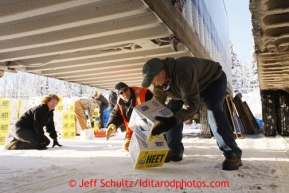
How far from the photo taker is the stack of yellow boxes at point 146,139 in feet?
6.69

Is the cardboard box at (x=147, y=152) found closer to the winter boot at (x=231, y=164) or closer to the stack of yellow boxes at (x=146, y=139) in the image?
the stack of yellow boxes at (x=146, y=139)

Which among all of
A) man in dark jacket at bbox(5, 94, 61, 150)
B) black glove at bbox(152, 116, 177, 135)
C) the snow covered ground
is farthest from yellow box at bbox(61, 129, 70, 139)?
black glove at bbox(152, 116, 177, 135)

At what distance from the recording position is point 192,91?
1.97 meters

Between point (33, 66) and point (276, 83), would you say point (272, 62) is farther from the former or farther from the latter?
point (33, 66)

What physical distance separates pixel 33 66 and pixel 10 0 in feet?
6.84

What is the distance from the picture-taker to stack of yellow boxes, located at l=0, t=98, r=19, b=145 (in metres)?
5.26

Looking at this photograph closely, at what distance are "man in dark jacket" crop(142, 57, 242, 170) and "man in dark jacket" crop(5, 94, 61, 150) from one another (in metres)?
2.64

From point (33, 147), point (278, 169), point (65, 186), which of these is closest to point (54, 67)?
point (33, 147)

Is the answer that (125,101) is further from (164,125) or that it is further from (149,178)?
(149,178)

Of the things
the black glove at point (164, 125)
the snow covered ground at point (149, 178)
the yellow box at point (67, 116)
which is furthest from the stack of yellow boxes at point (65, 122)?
the black glove at point (164, 125)

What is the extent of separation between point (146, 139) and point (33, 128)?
309cm

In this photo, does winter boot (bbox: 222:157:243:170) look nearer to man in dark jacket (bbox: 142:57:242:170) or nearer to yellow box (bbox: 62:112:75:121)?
man in dark jacket (bbox: 142:57:242:170)

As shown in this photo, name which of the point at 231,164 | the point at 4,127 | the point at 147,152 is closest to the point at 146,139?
the point at 147,152

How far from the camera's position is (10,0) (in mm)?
2203
